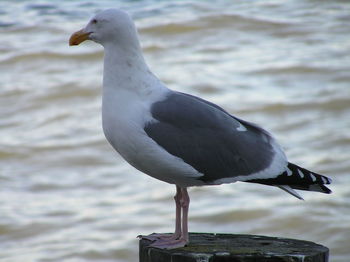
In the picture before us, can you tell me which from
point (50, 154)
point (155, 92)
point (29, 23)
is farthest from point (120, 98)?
point (29, 23)

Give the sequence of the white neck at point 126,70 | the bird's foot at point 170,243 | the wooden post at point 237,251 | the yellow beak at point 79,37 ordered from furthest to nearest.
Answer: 1. the yellow beak at point 79,37
2. the white neck at point 126,70
3. the bird's foot at point 170,243
4. the wooden post at point 237,251

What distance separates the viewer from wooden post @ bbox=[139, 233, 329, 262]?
130 inches

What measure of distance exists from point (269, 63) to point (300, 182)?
7.07 meters

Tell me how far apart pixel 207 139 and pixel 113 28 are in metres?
0.59

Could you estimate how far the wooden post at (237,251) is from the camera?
3307mm

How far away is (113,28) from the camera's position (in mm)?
3729

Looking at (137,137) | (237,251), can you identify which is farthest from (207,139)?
(237,251)

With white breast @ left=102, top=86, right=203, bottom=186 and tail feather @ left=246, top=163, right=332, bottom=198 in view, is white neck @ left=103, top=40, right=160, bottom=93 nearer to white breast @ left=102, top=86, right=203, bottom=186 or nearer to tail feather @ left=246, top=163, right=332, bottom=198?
white breast @ left=102, top=86, right=203, bottom=186

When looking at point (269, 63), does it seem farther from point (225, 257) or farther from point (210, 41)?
point (225, 257)

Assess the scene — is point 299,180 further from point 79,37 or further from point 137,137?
point 79,37

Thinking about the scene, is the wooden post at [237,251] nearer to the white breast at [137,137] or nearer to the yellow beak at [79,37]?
the white breast at [137,137]

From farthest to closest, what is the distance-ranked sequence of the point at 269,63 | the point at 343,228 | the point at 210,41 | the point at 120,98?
1. the point at 210,41
2. the point at 269,63
3. the point at 343,228
4. the point at 120,98

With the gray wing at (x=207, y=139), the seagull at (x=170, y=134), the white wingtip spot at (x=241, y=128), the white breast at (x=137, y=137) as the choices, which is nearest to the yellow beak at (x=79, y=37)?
the seagull at (x=170, y=134)

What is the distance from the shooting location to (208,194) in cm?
794
